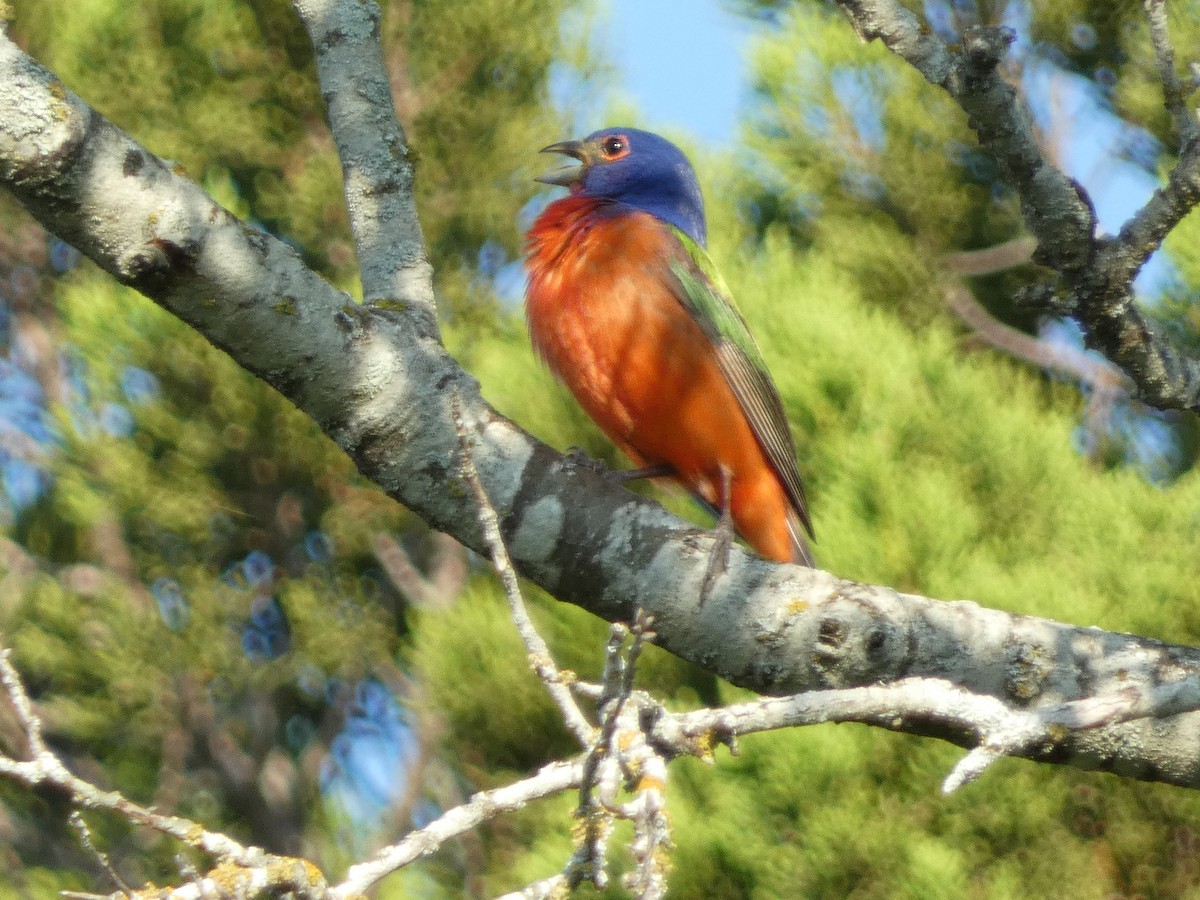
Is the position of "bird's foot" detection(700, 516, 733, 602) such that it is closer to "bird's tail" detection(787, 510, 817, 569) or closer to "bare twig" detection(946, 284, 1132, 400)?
"bird's tail" detection(787, 510, 817, 569)

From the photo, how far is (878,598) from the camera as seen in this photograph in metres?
2.42

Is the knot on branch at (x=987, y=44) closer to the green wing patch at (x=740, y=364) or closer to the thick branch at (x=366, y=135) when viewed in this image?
the thick branch at (x=366, y=135)

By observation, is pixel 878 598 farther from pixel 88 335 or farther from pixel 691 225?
pixel 88 335

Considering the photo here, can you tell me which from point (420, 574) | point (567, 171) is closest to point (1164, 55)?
point (567, 171)

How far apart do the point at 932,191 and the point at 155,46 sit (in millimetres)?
3572

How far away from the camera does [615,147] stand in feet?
17.4

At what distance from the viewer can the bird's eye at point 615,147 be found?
5297mm

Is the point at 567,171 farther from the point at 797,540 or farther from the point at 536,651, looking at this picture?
the point at 536,651

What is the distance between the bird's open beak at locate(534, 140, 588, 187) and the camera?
5.21 meters

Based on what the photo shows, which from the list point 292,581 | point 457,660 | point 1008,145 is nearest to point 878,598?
point 1008,145

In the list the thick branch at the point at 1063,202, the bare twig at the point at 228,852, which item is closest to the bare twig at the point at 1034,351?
the thick branch at the point at 1063,202

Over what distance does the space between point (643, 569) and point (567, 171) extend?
10.1 feet

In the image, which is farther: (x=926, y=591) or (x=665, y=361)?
(x=926, y=591)

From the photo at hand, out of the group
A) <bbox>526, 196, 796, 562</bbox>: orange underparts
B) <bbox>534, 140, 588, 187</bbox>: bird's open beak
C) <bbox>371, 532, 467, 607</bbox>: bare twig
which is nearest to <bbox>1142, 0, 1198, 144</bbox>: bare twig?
<bbox>526, 196, 796, 562</bbox>: orange underparts
